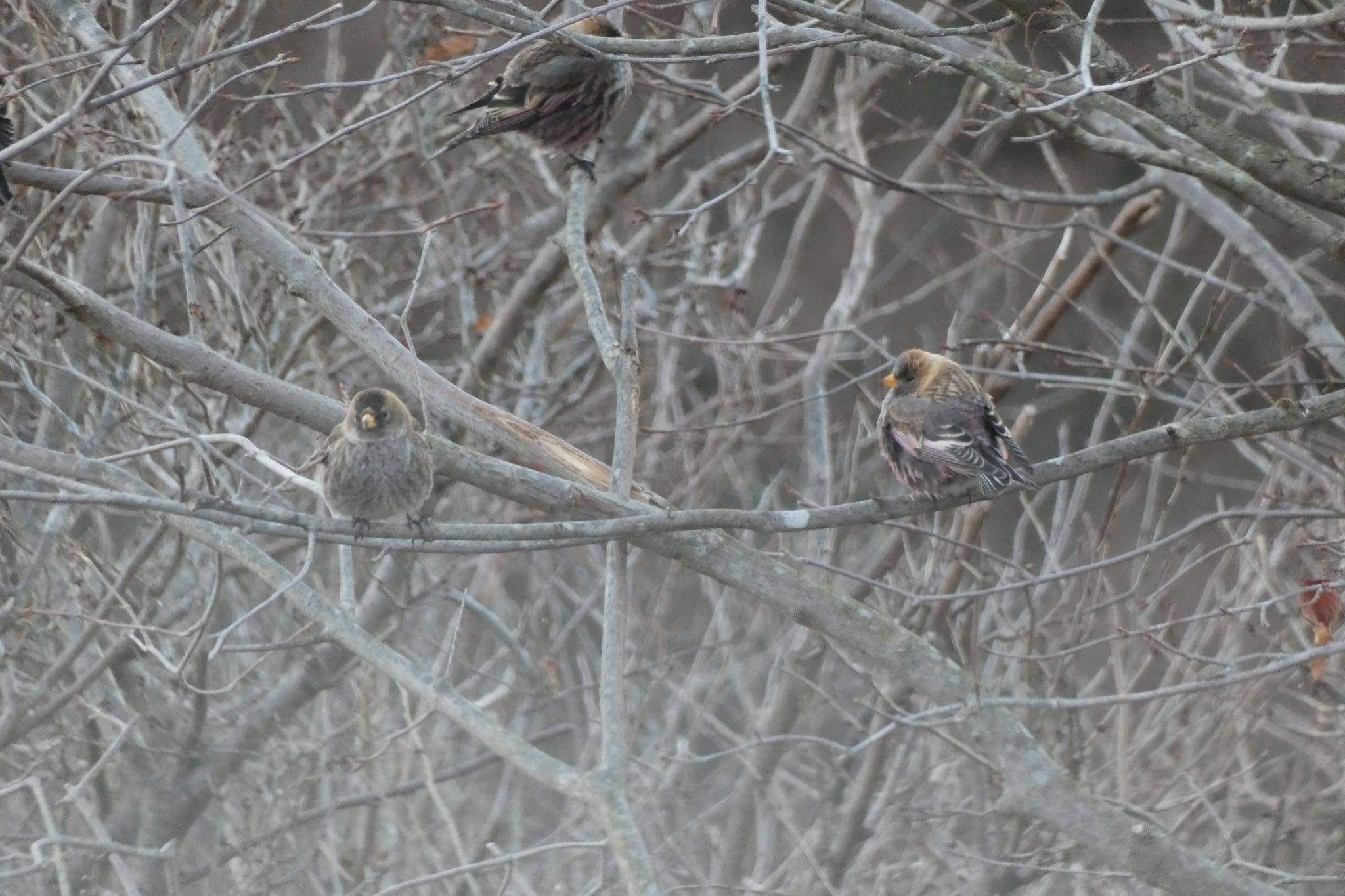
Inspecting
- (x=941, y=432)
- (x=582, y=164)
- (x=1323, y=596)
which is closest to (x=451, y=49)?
(x=582, y=164)

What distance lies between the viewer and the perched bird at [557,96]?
5.54 meters

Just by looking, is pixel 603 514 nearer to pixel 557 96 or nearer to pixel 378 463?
pixel 378 463

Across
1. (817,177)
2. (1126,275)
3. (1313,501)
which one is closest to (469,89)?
(817,177)

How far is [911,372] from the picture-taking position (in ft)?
17.9

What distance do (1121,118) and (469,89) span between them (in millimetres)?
4326

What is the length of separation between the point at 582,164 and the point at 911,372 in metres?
1.50

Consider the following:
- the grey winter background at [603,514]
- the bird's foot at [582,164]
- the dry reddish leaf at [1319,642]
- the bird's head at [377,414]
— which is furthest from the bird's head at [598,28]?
the dry reddish leaf at [1319,642]

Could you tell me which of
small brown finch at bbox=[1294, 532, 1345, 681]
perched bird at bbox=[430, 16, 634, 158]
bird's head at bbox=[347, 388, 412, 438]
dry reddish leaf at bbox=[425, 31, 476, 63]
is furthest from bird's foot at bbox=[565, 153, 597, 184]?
small brown finch at bbox=[1294, 532, 1345, 681]

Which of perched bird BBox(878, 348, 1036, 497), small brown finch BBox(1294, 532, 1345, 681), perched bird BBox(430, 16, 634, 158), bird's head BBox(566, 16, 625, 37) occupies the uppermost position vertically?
bird's head BBox(566, 16, 625, 37)

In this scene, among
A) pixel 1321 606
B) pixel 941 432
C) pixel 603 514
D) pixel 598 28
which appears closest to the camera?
pixel 603 514

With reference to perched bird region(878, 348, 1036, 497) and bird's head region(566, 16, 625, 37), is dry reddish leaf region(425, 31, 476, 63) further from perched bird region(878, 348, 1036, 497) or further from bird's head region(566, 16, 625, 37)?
perched bird region(878, 348, 1036, 497)

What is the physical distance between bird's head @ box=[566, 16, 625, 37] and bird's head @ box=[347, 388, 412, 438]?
149 centimetres

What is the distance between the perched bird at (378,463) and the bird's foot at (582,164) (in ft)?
4.19

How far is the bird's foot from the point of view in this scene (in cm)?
543
